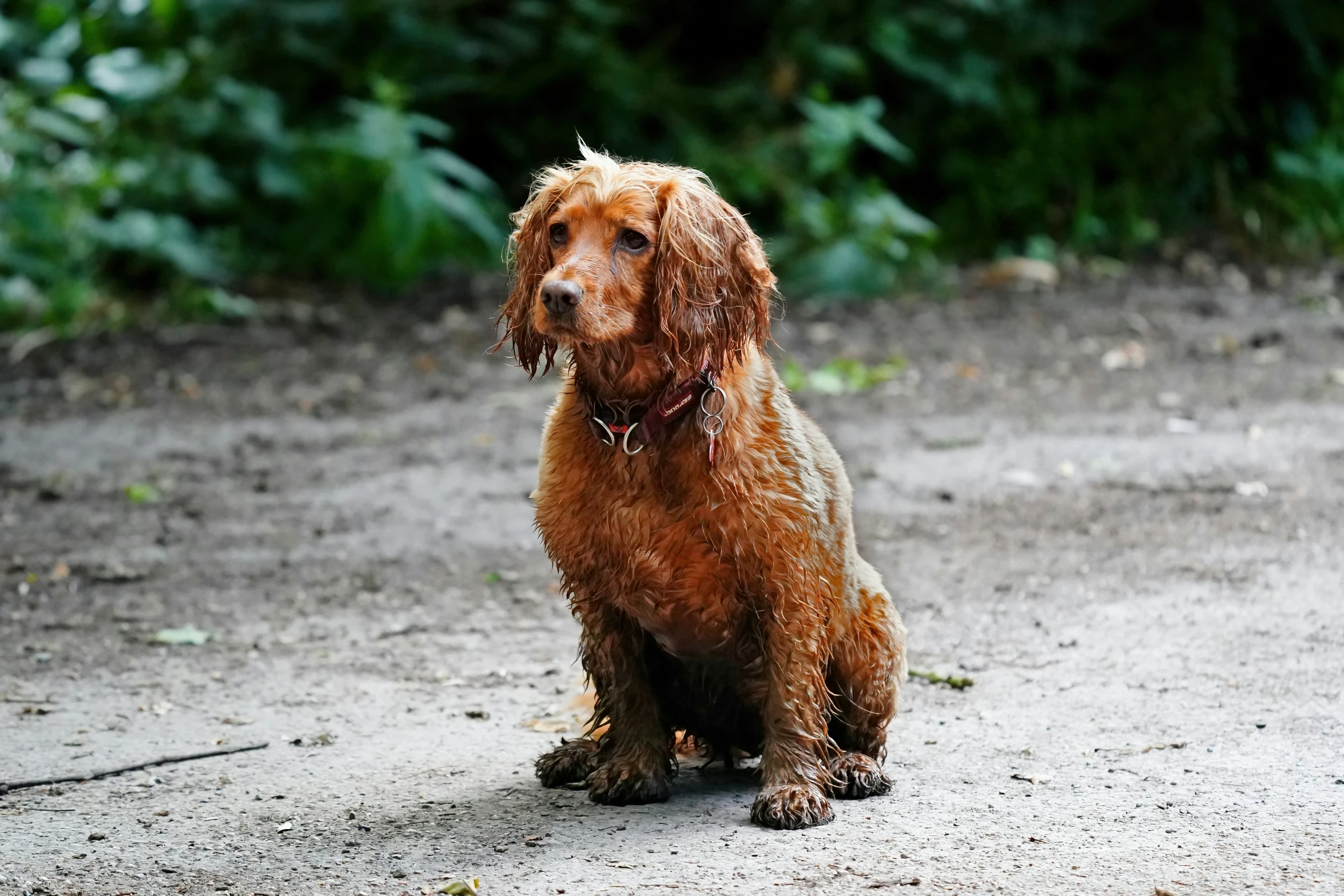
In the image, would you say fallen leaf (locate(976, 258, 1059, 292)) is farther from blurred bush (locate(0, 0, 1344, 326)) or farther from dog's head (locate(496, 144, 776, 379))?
dog's head (locate(496, 144, 776, 379))

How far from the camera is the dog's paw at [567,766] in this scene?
14.7 ft

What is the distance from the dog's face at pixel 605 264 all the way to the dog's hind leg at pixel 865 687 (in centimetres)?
100

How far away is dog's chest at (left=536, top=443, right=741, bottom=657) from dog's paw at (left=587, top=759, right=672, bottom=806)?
377 mm

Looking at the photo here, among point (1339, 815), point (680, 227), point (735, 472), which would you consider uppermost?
point (680, 227)

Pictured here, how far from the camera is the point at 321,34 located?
13.4 meters

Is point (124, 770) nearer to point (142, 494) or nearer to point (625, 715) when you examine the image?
point (625, 715)

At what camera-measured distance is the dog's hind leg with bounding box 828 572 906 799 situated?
4285 mm

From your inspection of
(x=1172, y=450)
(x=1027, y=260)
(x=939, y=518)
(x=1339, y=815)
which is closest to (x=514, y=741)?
(x=1339, y=815)

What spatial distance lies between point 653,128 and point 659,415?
9973 mm

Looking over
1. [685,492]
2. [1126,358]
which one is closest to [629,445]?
[685,492]

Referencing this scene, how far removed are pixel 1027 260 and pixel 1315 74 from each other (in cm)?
342

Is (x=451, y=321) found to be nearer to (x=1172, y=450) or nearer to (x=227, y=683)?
(x=1172, y=450)

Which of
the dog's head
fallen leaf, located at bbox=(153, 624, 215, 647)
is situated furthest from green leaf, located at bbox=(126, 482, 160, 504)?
the dog's head

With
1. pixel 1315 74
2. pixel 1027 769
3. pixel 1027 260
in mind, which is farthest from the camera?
pixel 1315 74
